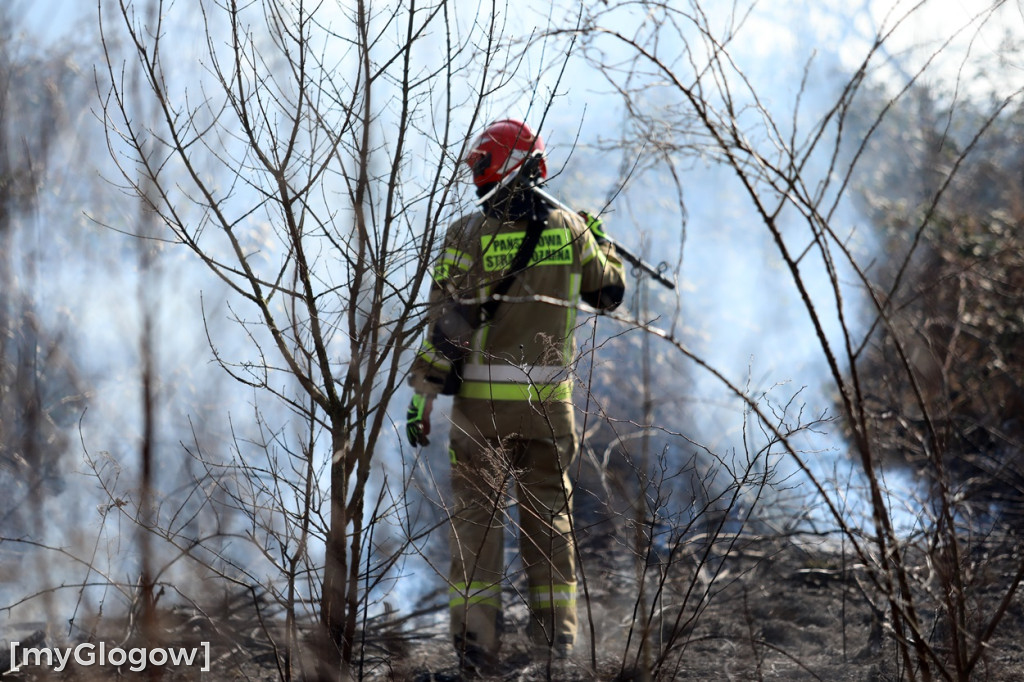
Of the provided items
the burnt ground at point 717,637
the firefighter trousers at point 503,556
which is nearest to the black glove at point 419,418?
the firefighter trousers at point 503,556

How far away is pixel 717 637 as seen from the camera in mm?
2393

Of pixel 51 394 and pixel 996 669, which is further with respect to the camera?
pixel 51 394

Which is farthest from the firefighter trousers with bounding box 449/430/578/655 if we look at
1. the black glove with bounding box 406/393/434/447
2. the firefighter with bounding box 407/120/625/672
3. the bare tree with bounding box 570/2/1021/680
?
the bare tree with bounding box 570/2/1021/680

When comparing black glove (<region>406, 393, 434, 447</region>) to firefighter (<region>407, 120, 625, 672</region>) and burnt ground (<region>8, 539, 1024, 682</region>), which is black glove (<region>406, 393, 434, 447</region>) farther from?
burnt ground (<region>8, 539, 1024, 682</region>)

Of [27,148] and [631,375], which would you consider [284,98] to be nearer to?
[27,148]

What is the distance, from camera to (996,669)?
262cm

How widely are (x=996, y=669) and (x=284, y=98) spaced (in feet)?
8.57

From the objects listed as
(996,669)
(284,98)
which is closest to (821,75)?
(996,669)

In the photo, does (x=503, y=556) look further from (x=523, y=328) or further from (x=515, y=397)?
(x=523, y=328)

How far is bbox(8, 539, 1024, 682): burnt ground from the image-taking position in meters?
2.60

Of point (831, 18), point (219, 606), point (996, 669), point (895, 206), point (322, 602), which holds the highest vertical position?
point (831, 18)

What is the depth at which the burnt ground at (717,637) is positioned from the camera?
2598mm

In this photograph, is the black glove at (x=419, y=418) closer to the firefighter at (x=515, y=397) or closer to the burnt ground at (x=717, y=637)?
the firefighter at (x=515, y=397)

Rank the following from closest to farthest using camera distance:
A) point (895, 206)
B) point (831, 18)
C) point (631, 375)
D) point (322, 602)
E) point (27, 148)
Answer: point (322, 602) → point (27, 148) → point (631, 375) → point (831, 18) → point (895, 206)
